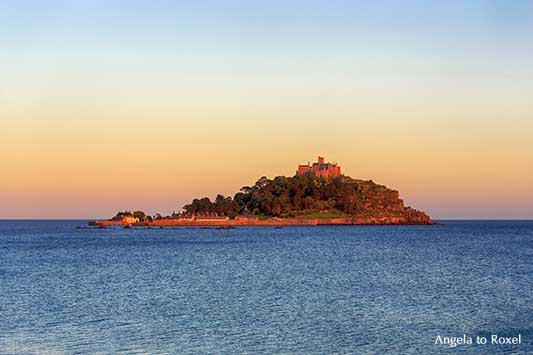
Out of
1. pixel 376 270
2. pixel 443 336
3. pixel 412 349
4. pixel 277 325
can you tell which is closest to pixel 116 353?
pixel 277 325

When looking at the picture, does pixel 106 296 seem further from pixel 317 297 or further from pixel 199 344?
pixel 199 344

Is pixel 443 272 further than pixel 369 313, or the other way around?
pixel 443 272

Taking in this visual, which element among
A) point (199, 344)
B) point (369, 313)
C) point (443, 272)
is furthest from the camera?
point (443, 272)

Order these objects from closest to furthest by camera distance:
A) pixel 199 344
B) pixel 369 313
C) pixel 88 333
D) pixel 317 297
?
pixel 199 344, pixel 88 333, pixel 369 313, pixel 317 297

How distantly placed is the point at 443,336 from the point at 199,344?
1140 centimetres

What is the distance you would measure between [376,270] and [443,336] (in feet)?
120

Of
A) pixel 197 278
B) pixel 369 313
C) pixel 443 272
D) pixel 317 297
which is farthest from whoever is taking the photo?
pixel 443 272

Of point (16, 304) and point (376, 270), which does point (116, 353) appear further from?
point (376, 270)

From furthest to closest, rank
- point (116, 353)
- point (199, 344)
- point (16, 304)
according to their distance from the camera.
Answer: point (16, 304) → point (199, 344) → point (116, 353)

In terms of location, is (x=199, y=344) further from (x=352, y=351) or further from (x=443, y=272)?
(x=443, y=272)

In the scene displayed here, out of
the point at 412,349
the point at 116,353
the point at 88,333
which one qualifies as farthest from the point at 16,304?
the point at 412,349

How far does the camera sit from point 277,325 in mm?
39250

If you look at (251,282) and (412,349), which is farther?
(251,282)

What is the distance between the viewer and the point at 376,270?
73.0 metres
